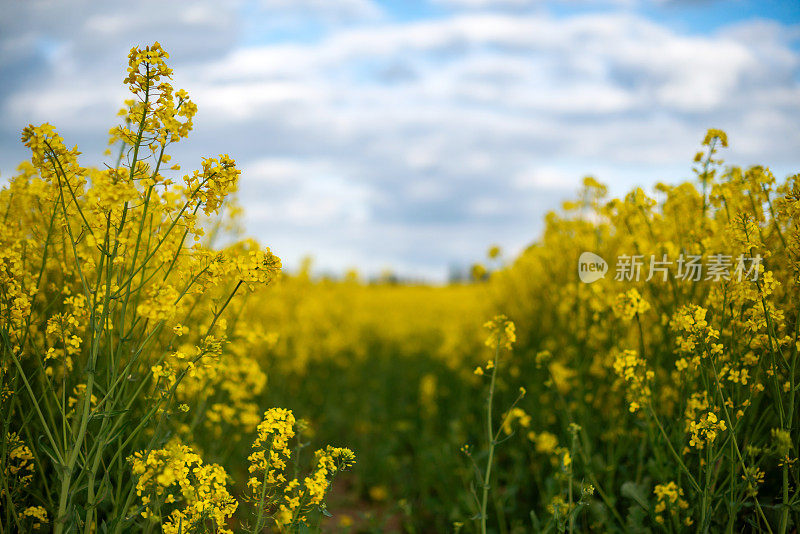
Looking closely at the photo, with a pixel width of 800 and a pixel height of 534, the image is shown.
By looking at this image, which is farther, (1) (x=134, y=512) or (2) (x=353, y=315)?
(2) (x=353, y=315)

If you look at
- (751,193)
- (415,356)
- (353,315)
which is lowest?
(415,356)

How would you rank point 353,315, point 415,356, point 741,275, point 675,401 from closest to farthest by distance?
1. point 741,275
2. point 675,401
3. point 415,356
4. point 353,315

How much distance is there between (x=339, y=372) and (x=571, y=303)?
3711mm

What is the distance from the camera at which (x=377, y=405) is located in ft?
19.7

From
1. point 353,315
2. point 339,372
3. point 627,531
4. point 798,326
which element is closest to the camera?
point 798,326

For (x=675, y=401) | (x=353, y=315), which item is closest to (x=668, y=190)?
(x=675, y=401)

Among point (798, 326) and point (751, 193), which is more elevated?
point (751, 193)

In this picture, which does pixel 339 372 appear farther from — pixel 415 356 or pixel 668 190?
pixel 668 190

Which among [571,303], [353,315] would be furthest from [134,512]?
[353,315]

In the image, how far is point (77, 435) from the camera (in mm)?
1967

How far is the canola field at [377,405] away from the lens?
201 centimetres

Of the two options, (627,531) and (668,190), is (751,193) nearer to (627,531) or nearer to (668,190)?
(668,190)

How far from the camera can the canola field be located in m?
2.01

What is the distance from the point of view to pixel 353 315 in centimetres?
891
